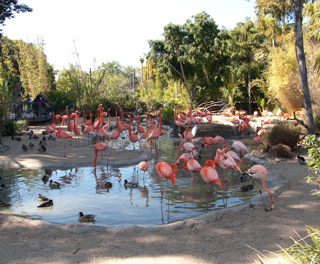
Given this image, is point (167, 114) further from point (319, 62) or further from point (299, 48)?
point (299, 48)

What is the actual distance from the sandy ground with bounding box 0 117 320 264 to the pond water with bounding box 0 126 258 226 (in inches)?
29.5

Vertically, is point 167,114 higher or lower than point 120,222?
higher

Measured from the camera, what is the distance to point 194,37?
23.8 metres

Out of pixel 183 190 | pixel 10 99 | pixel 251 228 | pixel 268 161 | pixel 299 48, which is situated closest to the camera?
pixel 251 228

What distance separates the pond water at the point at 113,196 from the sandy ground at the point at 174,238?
75 cm

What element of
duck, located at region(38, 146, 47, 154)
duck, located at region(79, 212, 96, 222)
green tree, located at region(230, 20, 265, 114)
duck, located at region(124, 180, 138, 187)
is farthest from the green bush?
green tree, located at region(230, 20, 265, 114)

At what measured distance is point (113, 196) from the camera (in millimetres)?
6605

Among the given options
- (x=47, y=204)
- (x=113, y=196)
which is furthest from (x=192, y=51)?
(x=47, y=204)

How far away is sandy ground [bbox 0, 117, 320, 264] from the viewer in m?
3.63

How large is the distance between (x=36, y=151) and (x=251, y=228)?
8036 millimetres

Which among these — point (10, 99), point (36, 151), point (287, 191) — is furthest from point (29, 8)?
point (287, 191)

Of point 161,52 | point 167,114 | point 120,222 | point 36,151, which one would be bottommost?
point 120,222

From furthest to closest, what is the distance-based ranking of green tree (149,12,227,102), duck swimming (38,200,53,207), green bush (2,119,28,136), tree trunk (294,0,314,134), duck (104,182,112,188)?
green tree (149,12,227,102)
green bush (2,119,28,136)
tree trunk (294,0,314,134)
duck (104,182,112,188)
duck swimming (38,200,53,207)

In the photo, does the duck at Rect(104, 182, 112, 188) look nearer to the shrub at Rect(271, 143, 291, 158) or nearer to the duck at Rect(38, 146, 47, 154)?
the duck at Rect(38, 146, 47, 154)
